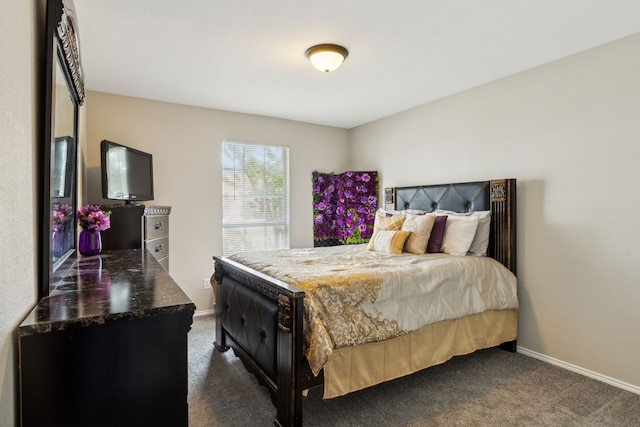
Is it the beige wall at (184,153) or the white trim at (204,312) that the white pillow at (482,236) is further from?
the white trim at (204,312)

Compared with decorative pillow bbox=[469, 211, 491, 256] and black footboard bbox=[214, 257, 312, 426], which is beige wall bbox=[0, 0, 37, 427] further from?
decorative pillow bbox=[469, 211, 491, 256]

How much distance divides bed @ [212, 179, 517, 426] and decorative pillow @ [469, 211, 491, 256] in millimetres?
59

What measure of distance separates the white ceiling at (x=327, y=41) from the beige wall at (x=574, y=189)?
247 millimetres

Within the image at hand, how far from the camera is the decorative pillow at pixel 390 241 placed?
314 centimetres

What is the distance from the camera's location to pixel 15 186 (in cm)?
84

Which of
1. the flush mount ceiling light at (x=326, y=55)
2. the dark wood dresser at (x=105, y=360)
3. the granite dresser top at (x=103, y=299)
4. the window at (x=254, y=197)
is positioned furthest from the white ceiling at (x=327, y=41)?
the dark wood dresser at (x=105, y=360)

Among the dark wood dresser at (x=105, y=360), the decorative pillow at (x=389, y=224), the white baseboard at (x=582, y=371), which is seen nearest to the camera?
the dark wood dresser at (x=105, y=360)

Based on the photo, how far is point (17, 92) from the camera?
34.0 inches

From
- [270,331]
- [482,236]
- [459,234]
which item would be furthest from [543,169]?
[270,331]

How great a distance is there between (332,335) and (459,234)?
1.72 meters

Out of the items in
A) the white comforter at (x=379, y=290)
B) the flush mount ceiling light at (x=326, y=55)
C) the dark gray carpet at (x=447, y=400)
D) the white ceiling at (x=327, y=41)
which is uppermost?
the white ceiling at (x=327, y=41)

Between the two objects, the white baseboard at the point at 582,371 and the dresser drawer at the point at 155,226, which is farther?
the dresser drawer at the point at 155,226

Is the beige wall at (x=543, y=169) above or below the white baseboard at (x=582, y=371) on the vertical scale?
above

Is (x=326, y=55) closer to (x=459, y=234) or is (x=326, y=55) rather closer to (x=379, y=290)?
(x=379, y=290)
